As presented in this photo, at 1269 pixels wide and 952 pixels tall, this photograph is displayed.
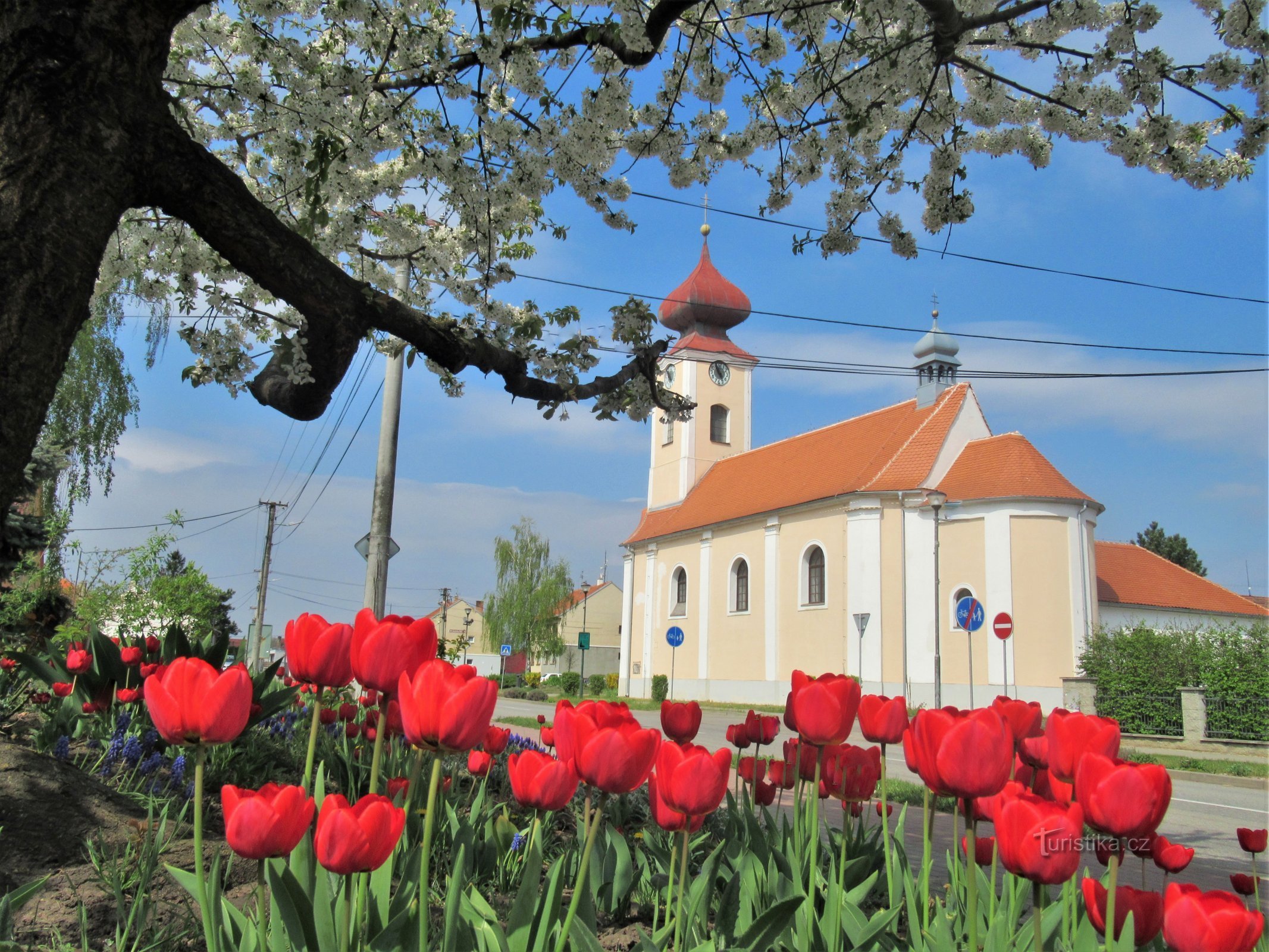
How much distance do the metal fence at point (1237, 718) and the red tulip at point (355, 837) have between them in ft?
67.6

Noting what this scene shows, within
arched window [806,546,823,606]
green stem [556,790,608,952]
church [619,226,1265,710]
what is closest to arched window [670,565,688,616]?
church [619,226,1265,710]

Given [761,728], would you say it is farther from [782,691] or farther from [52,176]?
[782,691]

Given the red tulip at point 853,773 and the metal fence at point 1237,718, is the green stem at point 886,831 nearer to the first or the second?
the red tulip at point 853,773

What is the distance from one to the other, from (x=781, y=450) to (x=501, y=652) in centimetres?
1694

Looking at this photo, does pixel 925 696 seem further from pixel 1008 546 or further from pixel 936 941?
pixel 936 941

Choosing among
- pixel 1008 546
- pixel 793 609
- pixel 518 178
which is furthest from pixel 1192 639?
pixel 518 178

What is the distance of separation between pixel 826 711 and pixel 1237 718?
66.1ft

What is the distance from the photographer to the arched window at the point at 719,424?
3841cm

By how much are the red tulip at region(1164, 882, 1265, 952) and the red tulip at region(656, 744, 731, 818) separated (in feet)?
2.34

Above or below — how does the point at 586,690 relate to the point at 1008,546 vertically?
below

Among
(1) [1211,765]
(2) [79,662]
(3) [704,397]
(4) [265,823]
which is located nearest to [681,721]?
(4) [265,823]

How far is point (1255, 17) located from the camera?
15.0ft

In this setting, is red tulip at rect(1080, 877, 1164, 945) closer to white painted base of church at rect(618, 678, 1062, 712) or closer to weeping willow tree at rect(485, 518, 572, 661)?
white painted base of church at rect(618, 678, 1062, 712)

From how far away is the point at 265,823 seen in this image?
1.35 m
